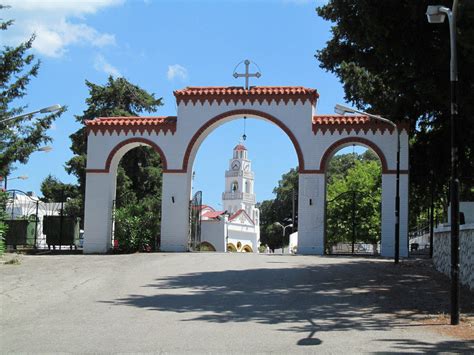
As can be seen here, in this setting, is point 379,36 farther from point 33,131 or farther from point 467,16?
point 33,131

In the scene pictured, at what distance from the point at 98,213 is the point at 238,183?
67024 mm

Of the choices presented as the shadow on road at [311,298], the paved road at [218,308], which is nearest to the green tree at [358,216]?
the paved road at [218,308]

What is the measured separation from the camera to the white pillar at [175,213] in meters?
27.7

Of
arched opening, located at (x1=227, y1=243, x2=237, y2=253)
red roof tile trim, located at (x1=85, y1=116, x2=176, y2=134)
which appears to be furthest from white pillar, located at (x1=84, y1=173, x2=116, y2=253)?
arched opening, located at (x1=227, y1=243, x2=237, y2=253)

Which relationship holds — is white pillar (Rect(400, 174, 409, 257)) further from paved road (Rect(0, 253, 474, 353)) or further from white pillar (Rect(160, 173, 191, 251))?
white pillar (Rect(160, 173, 191, 251))

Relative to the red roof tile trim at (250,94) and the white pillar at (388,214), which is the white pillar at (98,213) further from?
the white pillar at (388,214)

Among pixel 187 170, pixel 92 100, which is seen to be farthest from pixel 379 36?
pixel 92 100

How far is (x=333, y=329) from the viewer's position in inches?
410

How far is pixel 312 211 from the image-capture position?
2683cm

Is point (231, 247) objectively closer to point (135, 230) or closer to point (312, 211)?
point (135, 230)

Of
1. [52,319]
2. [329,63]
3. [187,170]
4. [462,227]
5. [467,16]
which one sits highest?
[329,63]

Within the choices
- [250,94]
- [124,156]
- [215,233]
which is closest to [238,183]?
[215,233]

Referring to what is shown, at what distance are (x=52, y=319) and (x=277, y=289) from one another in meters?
5.50

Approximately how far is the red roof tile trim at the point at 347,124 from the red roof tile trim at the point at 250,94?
0.98 meters
